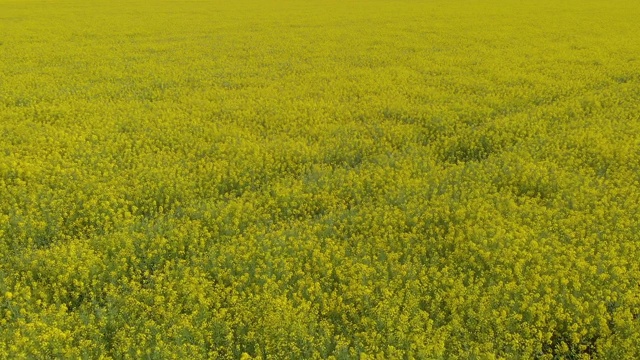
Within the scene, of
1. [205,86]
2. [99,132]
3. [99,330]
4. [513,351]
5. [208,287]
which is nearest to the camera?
[513,351]

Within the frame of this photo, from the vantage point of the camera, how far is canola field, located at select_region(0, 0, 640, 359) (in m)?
4.44

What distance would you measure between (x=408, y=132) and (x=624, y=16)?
83.2ft

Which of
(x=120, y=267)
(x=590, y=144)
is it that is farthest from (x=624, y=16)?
(x=120, y=267)

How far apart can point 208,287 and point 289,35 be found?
19.9 metres

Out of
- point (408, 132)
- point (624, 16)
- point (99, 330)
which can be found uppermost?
A: point (624, 16)

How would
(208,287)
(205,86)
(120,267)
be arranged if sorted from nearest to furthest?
(208,287)
(120,267)
(205,86)

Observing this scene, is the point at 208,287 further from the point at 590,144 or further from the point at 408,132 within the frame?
the point at 590,144

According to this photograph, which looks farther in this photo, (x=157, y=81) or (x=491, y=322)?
(x=157, y=81)

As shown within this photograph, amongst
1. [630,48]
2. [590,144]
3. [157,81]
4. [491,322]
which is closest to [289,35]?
[157,81]

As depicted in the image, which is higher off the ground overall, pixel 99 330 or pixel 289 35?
pixel 289 35

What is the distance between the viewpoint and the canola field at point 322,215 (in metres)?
4.44

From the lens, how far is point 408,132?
9.46 m

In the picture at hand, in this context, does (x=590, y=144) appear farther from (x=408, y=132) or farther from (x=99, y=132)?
(x=99, y=132)

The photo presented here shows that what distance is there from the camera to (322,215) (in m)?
6.67
